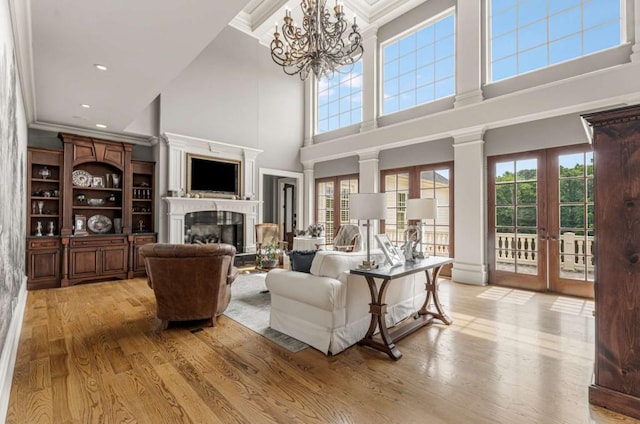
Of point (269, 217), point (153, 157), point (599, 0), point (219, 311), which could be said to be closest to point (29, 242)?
point (153, 157)

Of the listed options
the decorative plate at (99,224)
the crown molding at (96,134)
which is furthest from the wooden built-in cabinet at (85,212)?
the crown molding at (96,134)

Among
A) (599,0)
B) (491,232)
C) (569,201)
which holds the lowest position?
(491,232)

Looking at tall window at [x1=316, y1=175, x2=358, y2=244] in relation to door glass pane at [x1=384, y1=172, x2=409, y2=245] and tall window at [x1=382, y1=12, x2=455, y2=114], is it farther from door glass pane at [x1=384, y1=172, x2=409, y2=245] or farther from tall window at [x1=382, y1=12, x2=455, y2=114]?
tall window at [x1=382, y1=12, x2=455, y2=114]

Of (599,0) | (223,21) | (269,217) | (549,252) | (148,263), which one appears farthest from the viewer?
(269,217)

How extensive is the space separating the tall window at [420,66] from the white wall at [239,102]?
276 cm

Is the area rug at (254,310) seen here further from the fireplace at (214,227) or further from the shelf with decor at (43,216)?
the shelf with decor at (43,216)

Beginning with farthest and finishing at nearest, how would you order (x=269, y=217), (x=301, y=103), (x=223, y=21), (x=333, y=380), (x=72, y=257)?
1. (x=269, y=217)
2. (x=301, y=103)
3. (x=72, y=257)
4. (x=223, y=21)
5. (x=333, y=380)

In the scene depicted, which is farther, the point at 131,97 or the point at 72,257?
the point at 72,257

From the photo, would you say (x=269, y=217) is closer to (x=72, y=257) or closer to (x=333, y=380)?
(x=72, y=257)

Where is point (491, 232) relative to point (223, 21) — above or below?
below

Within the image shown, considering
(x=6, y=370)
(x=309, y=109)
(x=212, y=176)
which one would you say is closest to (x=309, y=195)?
(x=309, y=109)

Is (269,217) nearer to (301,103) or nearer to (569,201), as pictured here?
(301,103)

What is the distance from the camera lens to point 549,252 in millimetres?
4707

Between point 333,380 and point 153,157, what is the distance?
6.02 meters
